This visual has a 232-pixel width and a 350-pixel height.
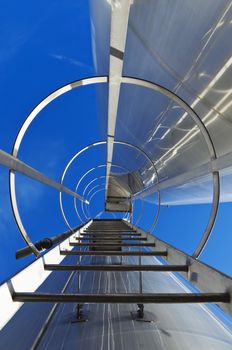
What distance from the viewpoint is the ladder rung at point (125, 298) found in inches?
46.6

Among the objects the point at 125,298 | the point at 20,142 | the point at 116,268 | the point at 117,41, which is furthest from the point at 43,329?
the point at 117,41

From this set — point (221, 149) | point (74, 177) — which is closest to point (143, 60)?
point (221, 149)

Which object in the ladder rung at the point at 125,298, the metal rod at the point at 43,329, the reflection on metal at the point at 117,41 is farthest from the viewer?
the reflection on metal at the point at 117,41

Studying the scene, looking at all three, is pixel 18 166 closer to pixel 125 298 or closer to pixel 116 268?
pixel 116 268

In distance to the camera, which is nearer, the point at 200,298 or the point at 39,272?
the point at 200,298

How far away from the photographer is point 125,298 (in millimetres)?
1188

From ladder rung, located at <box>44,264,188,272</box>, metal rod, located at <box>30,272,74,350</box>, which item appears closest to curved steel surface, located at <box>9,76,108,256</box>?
ladder rung, located at <box>44,264,188,272</box>

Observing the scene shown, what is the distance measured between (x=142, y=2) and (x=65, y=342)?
1.76 m

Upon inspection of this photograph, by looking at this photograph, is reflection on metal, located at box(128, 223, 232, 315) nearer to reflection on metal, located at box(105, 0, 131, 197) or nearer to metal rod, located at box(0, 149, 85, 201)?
metal rod, located at box(0, 149, 85, 201)

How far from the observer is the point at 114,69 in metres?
1.98

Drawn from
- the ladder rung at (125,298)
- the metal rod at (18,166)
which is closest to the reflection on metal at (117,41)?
the metal rod at (18,166)

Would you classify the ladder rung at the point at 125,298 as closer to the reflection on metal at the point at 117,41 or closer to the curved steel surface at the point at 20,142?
the curved steel surface at the point at 20,142

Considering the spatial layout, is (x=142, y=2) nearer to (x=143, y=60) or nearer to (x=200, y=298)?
(x=143, y=60)

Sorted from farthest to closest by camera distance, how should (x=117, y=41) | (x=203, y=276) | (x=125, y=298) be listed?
(x=117, y=41)
(x=203, y=276)
(x=125, y=298)
